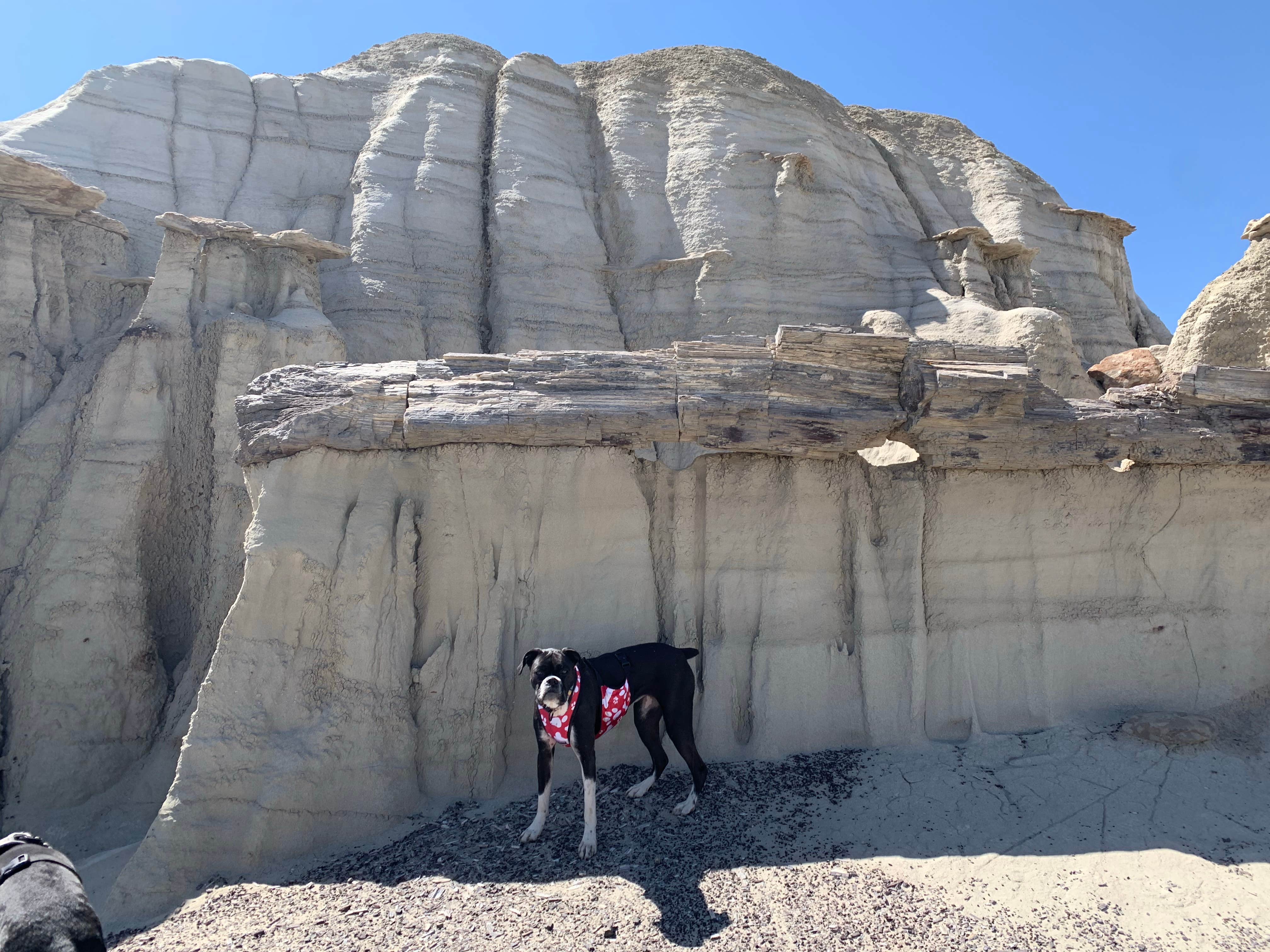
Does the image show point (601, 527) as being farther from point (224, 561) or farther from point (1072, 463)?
point (224, 561)

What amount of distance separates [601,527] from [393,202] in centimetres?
1529

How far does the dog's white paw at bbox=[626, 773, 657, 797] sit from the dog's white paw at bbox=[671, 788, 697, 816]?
251 mm

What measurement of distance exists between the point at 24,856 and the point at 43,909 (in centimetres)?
41

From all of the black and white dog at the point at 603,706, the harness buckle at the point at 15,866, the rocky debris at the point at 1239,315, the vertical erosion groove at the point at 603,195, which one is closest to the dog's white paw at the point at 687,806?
the black and white dog at the point at 603,706

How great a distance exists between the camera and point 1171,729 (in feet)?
21.5

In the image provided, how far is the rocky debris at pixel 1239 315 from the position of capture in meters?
8.19

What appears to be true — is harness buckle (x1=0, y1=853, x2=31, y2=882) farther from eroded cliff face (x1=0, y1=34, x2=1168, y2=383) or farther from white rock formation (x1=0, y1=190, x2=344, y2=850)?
eroded cliff face (x1=0, y1=34, x2=1168, y2=383)

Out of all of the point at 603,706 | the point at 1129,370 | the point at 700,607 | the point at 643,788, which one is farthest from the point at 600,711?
the point at 1129,370

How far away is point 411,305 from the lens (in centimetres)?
1764

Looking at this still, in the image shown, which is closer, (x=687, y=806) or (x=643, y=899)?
(x=643, y=899)

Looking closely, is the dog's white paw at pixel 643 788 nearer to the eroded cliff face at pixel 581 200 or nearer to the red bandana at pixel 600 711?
the red bandana at pixel 600 711

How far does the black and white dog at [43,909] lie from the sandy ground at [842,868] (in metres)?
1.44

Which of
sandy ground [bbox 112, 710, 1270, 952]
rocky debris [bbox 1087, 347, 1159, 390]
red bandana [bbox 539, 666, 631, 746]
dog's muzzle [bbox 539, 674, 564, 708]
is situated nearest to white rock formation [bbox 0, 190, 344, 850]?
sandy ground [bbox 112, 710, 1270, 952]

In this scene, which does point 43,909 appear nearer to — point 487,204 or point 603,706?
point 603,706
